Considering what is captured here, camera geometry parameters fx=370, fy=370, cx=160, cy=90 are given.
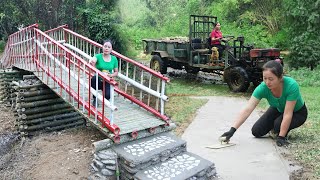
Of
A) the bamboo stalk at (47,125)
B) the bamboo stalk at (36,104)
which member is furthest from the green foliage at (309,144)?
the bamboo stalk at (36,104)

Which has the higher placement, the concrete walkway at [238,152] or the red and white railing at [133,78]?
the red and white railing at [133,78]

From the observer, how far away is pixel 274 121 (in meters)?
5.84

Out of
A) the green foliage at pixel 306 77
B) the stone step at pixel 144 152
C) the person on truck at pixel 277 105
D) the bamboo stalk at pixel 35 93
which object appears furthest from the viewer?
the green foliage at pixel 306 77

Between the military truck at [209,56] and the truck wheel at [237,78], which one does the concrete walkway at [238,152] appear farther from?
the military truck at [209,56]

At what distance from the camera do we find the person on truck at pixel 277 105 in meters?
5.16

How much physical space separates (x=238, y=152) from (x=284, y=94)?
108cm

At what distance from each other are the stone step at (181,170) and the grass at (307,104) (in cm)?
131

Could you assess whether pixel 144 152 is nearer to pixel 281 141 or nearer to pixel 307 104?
pixel 281 141

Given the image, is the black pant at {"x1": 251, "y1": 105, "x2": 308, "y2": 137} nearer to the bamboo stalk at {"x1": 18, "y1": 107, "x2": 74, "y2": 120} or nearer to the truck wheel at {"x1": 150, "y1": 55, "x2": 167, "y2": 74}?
the bamboo stalk at {"x1": 18, "y1": 107, "x2": 74, "y2": 120}

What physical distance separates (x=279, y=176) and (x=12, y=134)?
6329 mm

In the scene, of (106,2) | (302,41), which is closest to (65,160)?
(106,2)

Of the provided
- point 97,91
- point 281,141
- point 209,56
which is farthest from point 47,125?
point 209,56

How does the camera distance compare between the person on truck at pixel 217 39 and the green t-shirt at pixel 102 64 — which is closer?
the green t-shirt at pixel 102 64

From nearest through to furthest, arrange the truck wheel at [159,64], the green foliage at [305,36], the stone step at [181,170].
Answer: the stone step at [181,170]
the truck wheel at [159,64]
the green foliage at [305,36]
